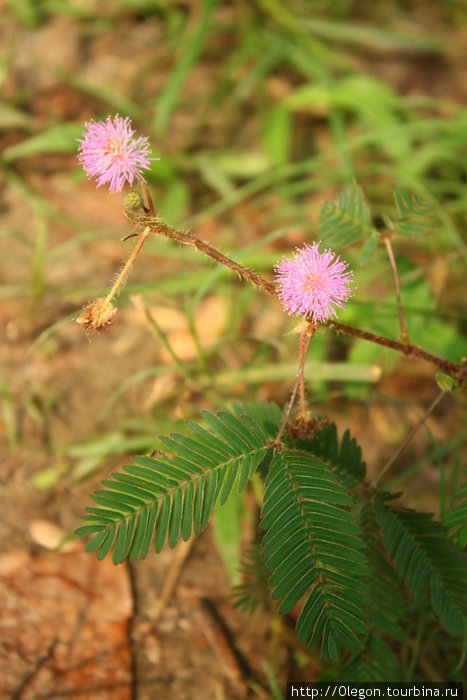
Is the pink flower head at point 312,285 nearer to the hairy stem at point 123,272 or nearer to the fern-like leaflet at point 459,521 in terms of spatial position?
the hairy stem at point 123,272

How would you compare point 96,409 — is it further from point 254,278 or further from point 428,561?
point 428,561

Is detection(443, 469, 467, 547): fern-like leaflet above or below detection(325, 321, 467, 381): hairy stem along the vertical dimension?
below

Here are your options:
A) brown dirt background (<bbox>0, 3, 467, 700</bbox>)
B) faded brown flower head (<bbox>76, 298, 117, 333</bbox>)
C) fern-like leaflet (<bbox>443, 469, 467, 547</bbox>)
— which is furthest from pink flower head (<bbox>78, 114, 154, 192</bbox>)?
brown dirt background (<bbox>0, 3, 467, 700</bbox>)

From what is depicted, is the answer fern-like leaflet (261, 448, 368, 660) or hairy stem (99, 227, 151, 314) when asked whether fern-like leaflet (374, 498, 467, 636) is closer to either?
fern-like leaflet (261, 448, 368, 660)

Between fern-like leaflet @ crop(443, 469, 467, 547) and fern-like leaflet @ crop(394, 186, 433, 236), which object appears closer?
fern-like leaflet @ crop(443, 469, 467, 547)

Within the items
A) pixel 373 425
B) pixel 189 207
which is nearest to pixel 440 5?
pixel 189 207

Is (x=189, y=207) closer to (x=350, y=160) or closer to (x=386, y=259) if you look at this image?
(x=350, y=160)
